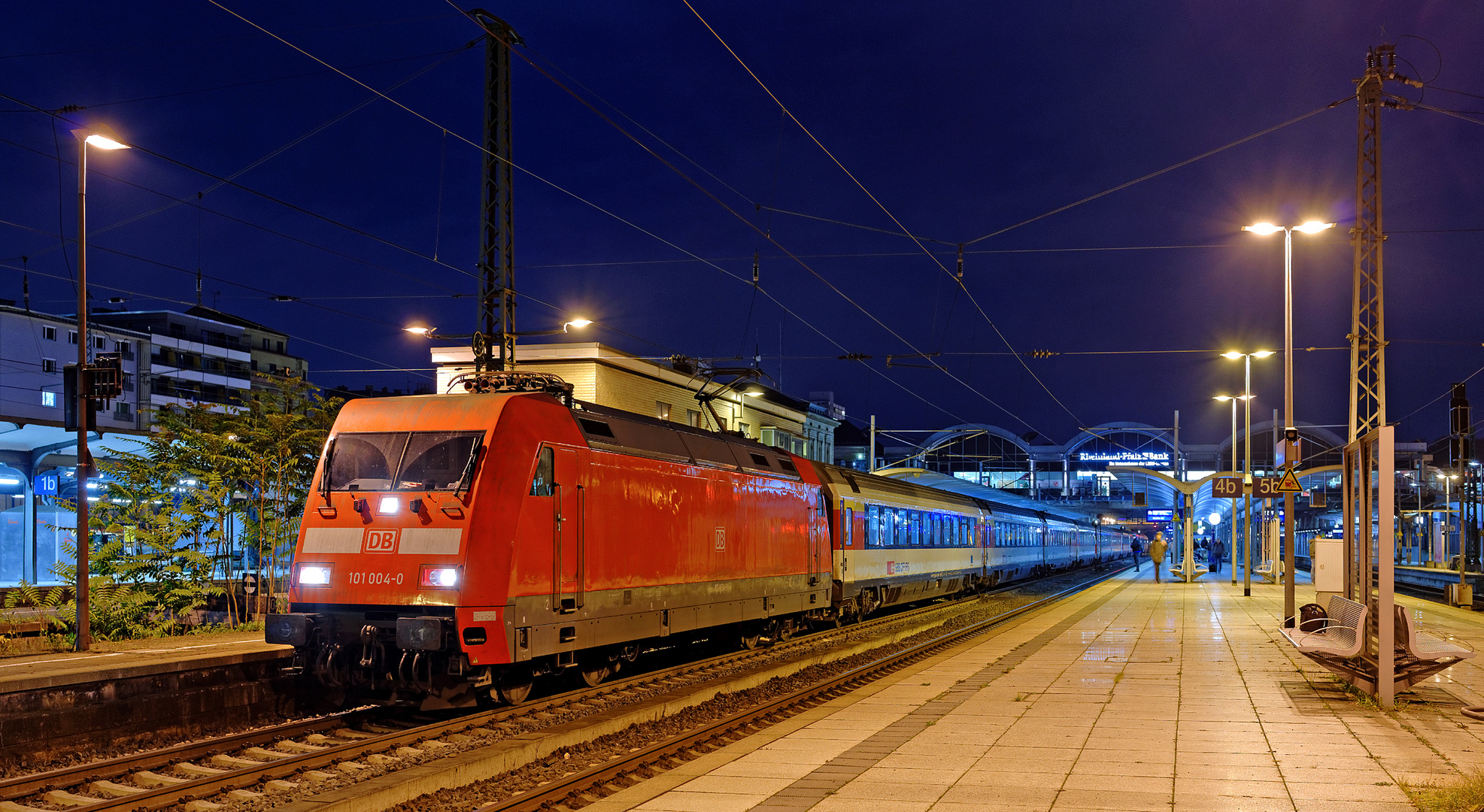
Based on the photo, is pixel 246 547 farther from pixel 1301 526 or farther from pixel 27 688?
pixel 1301 526

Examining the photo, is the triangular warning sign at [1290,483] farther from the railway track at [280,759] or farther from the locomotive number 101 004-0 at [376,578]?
the locomotive number 101 004-0 at [376,578]

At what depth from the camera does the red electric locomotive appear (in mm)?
11781

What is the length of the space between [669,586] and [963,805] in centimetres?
793

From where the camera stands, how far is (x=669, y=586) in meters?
15.7

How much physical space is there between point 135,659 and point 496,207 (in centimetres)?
899

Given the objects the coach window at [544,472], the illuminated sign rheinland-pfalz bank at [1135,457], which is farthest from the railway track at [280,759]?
the illuminated sign rheinland-pfalz bank at [1135,457]

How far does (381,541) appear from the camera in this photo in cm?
1223

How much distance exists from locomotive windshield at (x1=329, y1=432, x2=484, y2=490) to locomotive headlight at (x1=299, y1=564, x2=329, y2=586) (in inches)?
34.5

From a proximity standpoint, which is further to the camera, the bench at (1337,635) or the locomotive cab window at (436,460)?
the bench at (1337,635)

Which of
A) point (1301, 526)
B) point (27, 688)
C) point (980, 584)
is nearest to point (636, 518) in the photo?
point (27, 688)

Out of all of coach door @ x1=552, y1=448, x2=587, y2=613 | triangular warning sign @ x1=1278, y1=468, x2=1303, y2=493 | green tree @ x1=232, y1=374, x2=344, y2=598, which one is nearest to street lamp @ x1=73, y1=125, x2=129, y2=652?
green tree @ x1=232, y1=374, x2=344, y2=598

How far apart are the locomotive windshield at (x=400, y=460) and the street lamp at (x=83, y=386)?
7409 millimetres

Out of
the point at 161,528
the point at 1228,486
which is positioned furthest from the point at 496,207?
the point at 1228,486

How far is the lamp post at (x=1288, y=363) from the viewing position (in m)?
22.4
